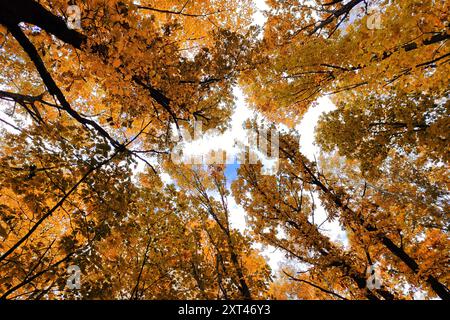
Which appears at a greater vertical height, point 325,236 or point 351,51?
point 351,51

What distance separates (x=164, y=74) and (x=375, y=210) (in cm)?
507

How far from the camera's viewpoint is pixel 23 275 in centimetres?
320

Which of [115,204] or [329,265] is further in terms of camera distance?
[329,265]

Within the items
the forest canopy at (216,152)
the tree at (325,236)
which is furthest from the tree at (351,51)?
the tree at (325,236)

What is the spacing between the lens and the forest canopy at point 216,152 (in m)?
3.14

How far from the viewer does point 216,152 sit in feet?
26.2

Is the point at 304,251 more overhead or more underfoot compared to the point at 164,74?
more underfoot

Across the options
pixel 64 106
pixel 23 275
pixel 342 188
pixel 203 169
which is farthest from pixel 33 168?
pixel 342 188

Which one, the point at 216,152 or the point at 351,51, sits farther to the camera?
the point at 216,152

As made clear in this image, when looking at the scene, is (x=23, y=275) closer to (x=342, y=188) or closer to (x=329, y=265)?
(x=329, y=265)

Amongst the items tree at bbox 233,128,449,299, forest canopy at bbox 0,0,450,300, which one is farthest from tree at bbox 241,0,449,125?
tree at bbox 233,128,449,299

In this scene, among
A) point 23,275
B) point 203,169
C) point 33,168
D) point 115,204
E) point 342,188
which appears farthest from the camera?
point 203,169
